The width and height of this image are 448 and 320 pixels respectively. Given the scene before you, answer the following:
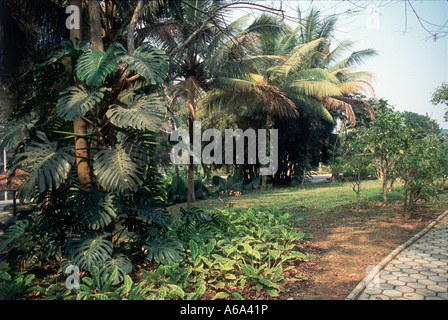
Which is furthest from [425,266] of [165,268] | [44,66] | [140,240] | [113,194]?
[44,66]

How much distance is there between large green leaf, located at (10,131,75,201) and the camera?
111 inches

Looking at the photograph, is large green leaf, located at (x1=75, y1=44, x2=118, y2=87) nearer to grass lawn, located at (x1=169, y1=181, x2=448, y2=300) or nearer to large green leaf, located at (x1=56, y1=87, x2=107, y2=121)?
large green leaf, located at (x1=56, y1=87, x2=107, y2=121)

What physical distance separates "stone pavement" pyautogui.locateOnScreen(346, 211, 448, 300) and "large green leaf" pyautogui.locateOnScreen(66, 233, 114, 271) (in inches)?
96.3

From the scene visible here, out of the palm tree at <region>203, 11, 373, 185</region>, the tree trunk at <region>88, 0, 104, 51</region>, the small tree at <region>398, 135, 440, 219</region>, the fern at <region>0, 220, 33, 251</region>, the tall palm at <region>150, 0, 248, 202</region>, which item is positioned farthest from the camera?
the palm tree at <region>203, 11, 373, 185</region>

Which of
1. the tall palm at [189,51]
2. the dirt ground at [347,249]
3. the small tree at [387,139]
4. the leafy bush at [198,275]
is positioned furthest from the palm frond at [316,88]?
the leafy bush at [198,275]

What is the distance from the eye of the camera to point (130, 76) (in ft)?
12.8

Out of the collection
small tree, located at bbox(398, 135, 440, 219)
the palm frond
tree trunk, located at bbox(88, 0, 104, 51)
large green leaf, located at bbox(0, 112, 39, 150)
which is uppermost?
the palm frond

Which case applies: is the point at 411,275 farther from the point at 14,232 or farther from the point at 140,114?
the point at 14,232

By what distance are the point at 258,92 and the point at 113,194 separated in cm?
757

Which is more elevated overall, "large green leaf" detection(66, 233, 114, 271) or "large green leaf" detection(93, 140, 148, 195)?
"large green leaf" detection(93, 140, 148, 195)

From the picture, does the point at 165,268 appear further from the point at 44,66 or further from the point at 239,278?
the point at 44,66

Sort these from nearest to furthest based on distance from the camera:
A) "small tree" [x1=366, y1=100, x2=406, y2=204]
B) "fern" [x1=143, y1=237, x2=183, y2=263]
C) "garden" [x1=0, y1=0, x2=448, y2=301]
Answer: "garden" [x1=0, y1=0, x2=448, y2=301] → "fern" [x1=143, y1=237, x2=183, y2=263] → "small tree" [x1=366, y1=100, x2=406, y2=204]

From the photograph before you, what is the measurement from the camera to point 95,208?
10.2 feet
